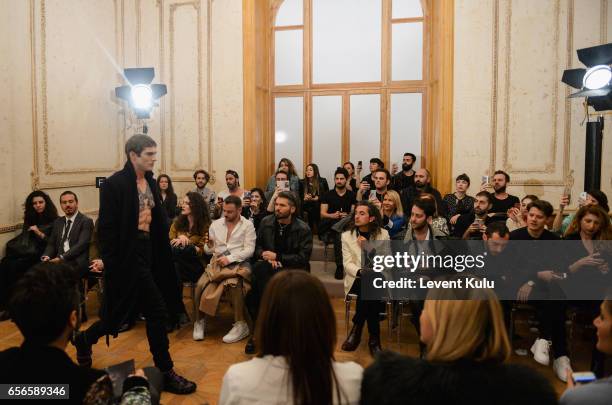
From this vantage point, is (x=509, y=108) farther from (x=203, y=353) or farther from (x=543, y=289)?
(x=203, y=353)

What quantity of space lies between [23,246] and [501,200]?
486cm

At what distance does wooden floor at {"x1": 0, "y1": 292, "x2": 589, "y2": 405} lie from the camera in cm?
324

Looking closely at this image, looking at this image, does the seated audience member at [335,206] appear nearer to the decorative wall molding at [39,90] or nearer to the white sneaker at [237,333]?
the white sneaker at [237,333]

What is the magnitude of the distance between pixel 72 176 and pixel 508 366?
5.69 m

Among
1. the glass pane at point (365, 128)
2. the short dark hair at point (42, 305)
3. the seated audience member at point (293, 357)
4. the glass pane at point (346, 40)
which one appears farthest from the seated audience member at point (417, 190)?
the short dark hair at point (42, 305)

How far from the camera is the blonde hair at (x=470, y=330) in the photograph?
1.33 m

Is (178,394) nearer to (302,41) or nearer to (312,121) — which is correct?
(312,121)

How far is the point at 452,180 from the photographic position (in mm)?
6352

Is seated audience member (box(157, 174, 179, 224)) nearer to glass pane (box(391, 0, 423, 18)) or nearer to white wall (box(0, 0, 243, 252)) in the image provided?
white wall (box(0, 0, 243, 252))

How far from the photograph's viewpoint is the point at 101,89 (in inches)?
251

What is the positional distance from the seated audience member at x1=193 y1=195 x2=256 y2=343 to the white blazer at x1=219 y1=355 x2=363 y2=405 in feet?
9.03

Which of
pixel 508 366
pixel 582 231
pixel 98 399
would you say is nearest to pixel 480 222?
pixel 582 231

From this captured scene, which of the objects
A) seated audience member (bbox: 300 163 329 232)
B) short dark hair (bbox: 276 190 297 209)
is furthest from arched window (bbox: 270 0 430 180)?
short dark hair (bbox: 276 190 297 209)

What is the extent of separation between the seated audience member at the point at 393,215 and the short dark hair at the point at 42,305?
11.6 feet
